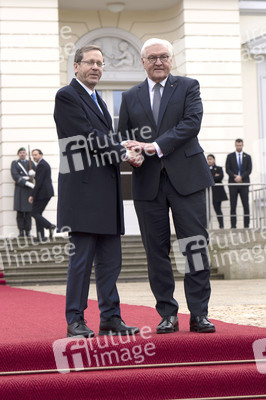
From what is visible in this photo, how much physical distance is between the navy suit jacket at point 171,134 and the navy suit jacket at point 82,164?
0.83 feet

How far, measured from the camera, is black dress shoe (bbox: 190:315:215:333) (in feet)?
15.0

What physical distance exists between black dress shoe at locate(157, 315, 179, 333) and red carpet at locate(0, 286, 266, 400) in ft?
0.24

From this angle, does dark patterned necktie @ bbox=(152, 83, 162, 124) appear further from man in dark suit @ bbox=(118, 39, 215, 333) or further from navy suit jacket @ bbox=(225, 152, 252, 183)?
navy suit jacket @ bbox=(225, 152, 252, 183)

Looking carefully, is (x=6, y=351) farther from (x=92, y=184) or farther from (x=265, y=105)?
(x=265, y=105)

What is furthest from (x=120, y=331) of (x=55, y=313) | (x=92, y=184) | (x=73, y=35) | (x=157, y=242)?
(x=73, y=35)

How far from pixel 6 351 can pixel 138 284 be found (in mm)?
7011

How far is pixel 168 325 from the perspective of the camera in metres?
4.63

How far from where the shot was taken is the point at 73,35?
1580 cm

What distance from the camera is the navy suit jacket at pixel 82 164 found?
14.7ft

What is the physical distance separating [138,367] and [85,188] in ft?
3.57

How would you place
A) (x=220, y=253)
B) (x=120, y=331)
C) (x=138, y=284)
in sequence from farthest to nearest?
(x=220, y=253) < (x=138, y=284) < (x=120, y=331)

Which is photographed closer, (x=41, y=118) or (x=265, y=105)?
(x=41, y=118)

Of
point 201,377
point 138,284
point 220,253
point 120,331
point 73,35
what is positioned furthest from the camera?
point 73,35

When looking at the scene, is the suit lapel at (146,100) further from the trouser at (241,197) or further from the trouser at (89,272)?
the trouser at (241,197)
